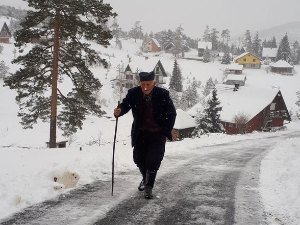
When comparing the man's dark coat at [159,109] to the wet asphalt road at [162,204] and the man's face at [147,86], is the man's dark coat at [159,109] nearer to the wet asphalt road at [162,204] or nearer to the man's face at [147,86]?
the man's face at [147,86]

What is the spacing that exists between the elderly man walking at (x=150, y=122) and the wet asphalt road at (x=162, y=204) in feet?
1.71

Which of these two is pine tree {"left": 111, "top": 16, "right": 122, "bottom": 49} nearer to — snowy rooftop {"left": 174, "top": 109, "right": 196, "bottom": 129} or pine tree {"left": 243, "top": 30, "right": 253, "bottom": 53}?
pine tree {"left": 243, "top": 30, "right": 253, "bottom": 53}

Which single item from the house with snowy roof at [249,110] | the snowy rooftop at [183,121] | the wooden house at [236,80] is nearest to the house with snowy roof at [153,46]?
the wooden house at [236,80]

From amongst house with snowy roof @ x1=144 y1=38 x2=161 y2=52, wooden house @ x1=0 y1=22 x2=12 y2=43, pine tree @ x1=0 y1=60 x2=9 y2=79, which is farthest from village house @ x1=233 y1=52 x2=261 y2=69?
A: pine tree @ x1=0 y1=60 x2=9 y2=79

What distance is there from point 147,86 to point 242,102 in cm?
3622

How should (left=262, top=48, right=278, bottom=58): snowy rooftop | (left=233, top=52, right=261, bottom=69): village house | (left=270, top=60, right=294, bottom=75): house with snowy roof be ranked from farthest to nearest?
(left=262, top=48, right=278, bottom=58): snowy rooftop → (left=233, top=52, right=261, bottom=69): village house → (left=270, top=60, right=294, bottom=75): house with snowy roof

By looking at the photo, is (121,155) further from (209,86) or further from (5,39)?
(5,39)

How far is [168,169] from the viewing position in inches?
284

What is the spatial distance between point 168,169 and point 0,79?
157ft

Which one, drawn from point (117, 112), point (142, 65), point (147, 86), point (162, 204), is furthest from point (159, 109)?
point (142, 65)

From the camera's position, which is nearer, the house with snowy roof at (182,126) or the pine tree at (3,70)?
the house with snowy roof at (182,126)

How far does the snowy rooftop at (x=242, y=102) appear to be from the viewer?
121 feet

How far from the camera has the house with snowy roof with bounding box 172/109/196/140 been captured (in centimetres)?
3303

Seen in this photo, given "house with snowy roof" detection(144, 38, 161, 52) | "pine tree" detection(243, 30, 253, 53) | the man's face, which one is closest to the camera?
the man's face
